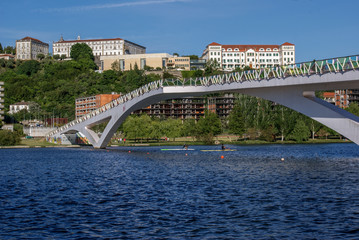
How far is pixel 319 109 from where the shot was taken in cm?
5247

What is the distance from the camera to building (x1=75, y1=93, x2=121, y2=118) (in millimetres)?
176875

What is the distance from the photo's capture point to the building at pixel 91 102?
177 metres

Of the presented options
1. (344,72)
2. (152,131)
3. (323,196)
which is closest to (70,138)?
(152,131)

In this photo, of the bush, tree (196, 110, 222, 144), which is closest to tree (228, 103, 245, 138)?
tree (196, 110, 222, 144)

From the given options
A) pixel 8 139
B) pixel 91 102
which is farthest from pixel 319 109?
pixel 91 102

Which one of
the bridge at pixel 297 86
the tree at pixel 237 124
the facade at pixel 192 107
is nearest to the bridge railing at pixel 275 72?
the bridge at pixel 297 86

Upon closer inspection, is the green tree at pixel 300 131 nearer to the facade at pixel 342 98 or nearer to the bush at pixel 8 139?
the bush at pixel 8 139

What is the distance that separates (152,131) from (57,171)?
79.4 metres

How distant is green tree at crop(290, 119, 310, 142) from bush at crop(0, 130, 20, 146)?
65.4 meters

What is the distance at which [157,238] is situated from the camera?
2133 cm

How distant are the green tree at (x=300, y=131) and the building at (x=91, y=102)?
71434 mm

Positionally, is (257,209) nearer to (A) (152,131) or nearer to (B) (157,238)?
(B) (157,238)

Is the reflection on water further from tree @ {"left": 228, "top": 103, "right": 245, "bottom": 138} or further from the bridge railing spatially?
tree @ {"left": 228, "top": 103, "right": 245, "bottom": 138}

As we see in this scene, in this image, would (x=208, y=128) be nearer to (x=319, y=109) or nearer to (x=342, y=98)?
(x=319, y=109)
